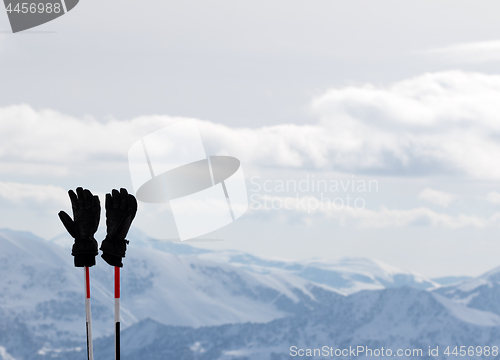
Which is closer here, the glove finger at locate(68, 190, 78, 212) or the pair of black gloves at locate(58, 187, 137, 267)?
the pair of black gloves at locate(58, 187, 137, 267)

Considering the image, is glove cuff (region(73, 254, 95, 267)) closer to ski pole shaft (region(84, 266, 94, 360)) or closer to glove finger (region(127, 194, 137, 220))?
ski pole shaft (region(84, 266, 94, 360))

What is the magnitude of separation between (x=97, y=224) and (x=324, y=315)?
102 meters

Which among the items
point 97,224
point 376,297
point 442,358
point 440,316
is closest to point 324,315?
point 376,297

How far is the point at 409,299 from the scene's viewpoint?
9150cm

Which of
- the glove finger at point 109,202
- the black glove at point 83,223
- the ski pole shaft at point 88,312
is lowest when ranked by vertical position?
the ski pole shaft at point 88,312

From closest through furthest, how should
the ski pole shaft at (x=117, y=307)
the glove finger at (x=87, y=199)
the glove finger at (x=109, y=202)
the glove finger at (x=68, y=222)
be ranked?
the ski pole shaft at (x=117, y=307)
the glove finger at (x=109, y=202)
the glove finger at (x=87, y=199)
the glove finger at (x=68, y=222)

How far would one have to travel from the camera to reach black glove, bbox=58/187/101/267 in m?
7.69

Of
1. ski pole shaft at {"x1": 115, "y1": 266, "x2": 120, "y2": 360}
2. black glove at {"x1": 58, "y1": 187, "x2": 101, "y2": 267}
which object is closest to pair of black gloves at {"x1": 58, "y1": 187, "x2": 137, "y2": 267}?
black glove at {"x1": 58, "y1": 187, "x2": 101, "y2": 267}

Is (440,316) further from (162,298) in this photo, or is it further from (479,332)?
(162,298)

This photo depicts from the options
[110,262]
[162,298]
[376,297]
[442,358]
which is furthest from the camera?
[442,358]

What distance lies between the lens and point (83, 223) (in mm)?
7695

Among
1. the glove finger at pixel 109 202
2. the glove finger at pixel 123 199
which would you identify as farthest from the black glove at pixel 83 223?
the glove finger at pixel 123 199

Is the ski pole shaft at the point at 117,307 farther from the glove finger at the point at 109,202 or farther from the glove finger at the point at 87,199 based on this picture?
the glove finger at the point at 87,199

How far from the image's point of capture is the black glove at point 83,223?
769 centimetres
